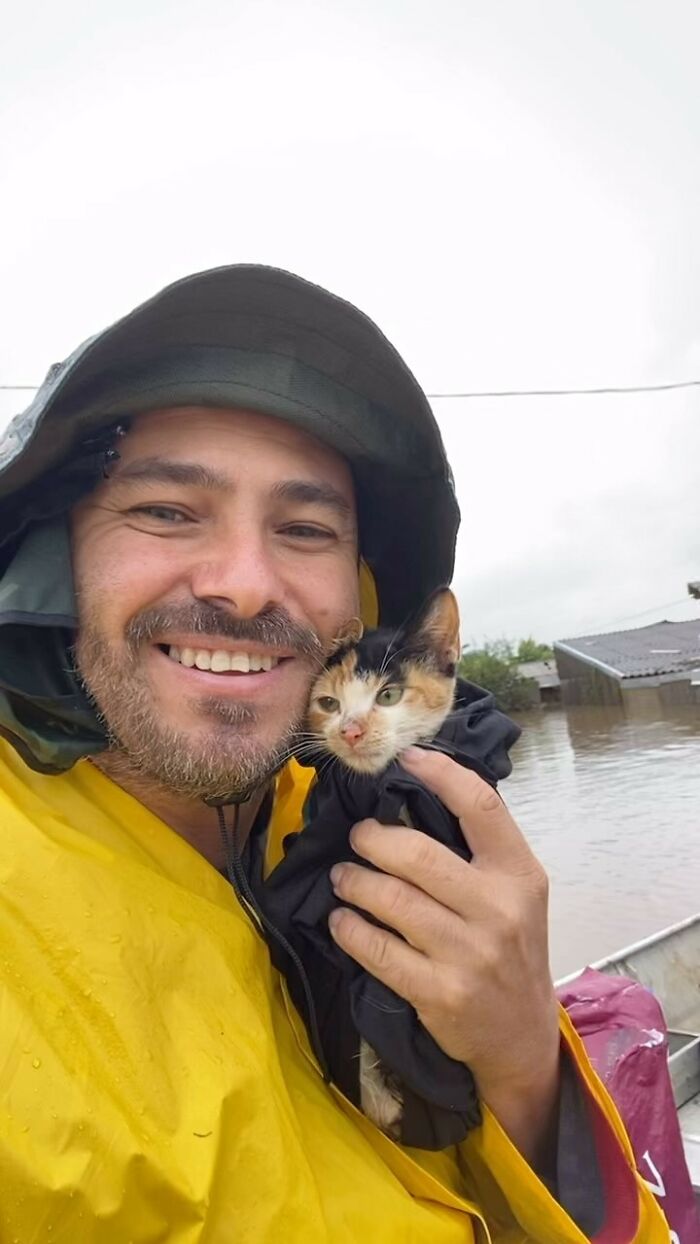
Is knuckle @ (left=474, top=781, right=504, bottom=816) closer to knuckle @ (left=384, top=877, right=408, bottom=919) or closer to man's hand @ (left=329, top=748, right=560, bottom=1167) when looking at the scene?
man's hand @ (left=329, top=748, right=560, bottom=1167)

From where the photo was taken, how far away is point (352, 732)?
1555mm

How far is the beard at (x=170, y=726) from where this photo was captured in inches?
49.1

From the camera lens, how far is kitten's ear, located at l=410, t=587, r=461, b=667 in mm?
1717

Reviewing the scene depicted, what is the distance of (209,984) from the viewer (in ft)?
3.56

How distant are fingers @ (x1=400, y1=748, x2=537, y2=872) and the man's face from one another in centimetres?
29

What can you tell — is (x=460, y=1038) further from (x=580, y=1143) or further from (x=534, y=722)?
(x=534, y=722)

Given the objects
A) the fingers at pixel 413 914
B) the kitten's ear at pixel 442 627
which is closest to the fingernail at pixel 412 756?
the fingers at pixel 413 914

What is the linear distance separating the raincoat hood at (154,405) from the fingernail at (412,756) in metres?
0.56

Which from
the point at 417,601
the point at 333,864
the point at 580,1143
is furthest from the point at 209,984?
the point at 417,601

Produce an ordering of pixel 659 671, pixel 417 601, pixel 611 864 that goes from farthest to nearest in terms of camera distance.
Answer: pixel 659 671, pixel 611 864, pixel 417 601

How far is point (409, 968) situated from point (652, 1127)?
1451mm

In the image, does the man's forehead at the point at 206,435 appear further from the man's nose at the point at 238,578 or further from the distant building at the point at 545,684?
the distant building at the point at 545,684

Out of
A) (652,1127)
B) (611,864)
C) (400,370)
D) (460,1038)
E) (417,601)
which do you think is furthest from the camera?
(611,864)

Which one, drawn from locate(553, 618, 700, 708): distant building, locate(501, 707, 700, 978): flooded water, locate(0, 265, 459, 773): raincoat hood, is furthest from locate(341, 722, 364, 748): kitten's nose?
locate(553, 618, 700, 708): distant building
